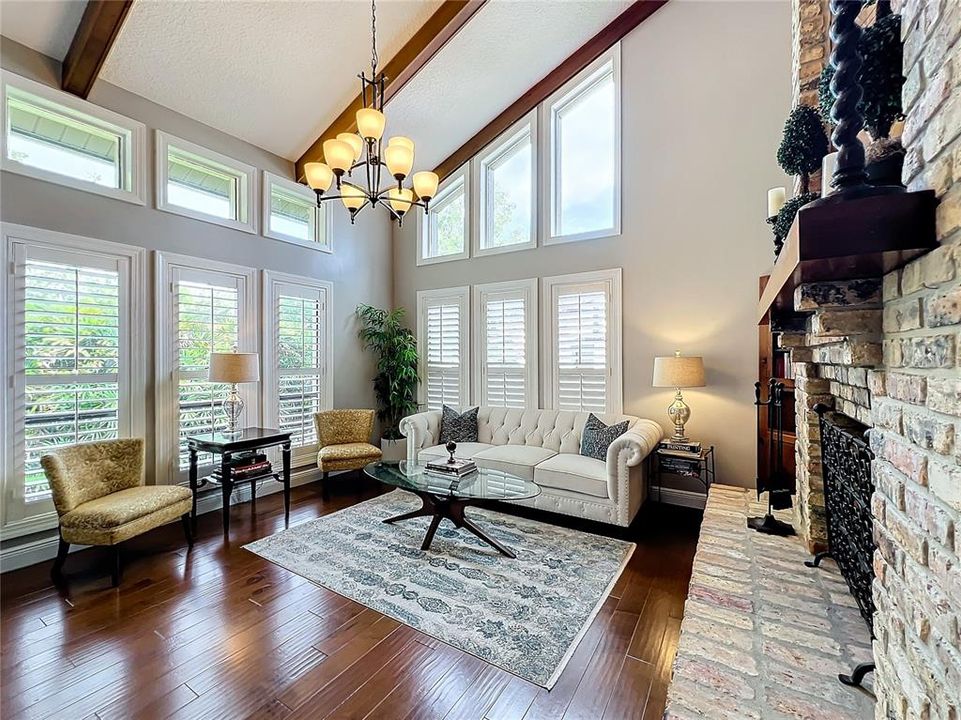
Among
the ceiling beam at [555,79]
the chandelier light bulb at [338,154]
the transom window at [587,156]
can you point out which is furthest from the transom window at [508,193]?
the chandelier light bulb at [338,154]

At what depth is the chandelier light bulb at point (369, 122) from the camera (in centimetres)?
280

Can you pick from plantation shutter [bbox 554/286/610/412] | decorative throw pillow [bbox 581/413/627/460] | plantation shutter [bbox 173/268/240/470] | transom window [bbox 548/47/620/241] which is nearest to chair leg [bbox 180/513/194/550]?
plantation shutter [bbox 173/268/240/470]

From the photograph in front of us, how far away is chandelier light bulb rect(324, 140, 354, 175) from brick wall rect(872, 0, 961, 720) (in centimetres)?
270

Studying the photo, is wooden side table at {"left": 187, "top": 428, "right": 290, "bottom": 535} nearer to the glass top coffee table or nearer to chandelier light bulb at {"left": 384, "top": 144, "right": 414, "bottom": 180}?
the glass top coffee table

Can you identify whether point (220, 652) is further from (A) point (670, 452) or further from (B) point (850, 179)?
(A) point (670, 452)

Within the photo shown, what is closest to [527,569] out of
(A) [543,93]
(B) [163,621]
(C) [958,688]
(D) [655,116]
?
(B) [163,621]

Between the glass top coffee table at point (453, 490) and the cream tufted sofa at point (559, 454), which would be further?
the cream tufted sofa at point (559, 454)

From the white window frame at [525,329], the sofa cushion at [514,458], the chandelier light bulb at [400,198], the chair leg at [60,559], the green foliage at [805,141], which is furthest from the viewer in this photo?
the white window frame at [525,329]

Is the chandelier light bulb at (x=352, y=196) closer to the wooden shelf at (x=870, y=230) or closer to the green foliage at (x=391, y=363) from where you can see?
the green foliage at (x=391, y=363)

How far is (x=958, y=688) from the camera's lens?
0.75m

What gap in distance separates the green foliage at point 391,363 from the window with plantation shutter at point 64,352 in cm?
249

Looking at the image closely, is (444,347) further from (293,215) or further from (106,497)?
(106,497)

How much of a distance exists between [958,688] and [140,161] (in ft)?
17.2

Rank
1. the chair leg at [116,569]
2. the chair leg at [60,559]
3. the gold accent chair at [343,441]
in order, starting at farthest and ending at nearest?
1. the gold accent chair at [343,441]
2. the chair leg at [60,559]
3. the chair leg at [116,569]
